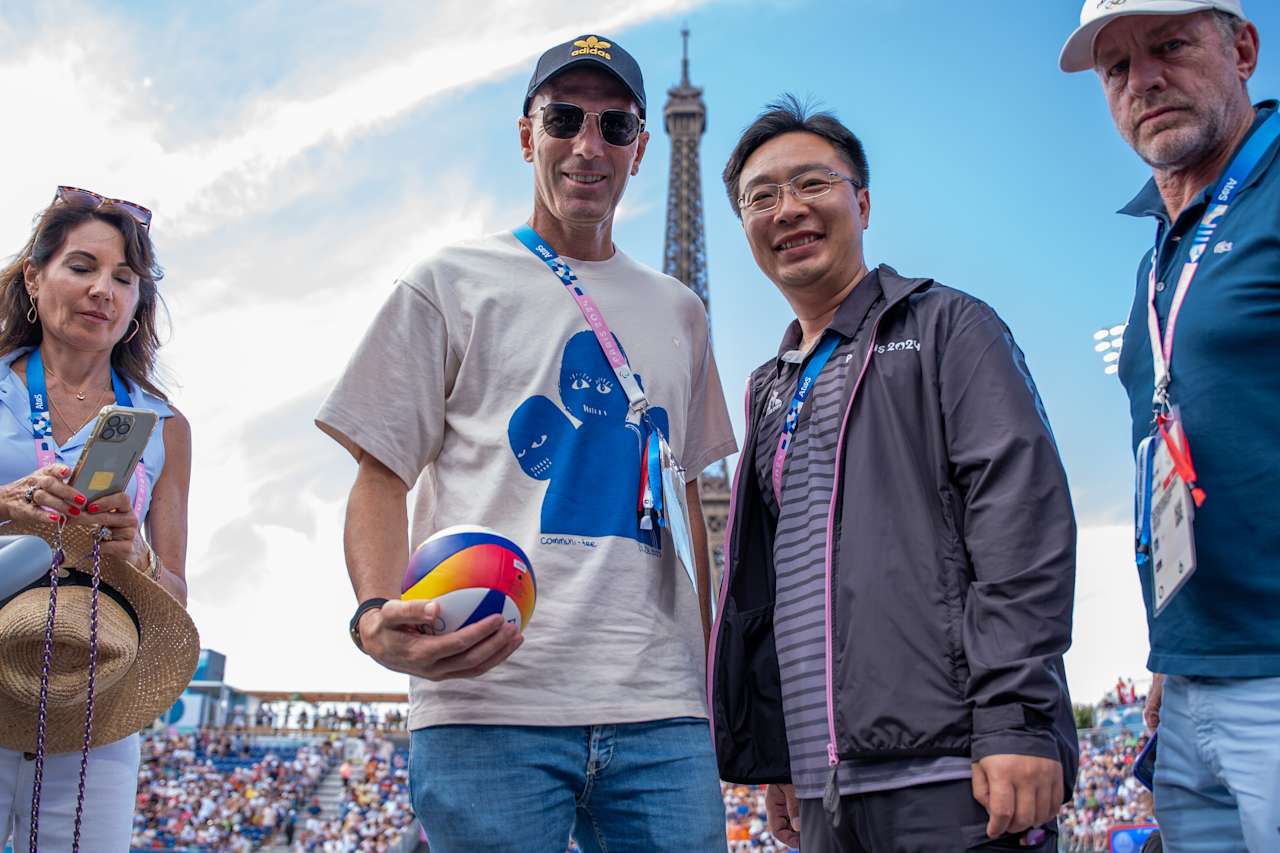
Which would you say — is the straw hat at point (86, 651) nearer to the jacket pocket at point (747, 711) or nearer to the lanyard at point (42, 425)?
the lanyard at point (42, 425)

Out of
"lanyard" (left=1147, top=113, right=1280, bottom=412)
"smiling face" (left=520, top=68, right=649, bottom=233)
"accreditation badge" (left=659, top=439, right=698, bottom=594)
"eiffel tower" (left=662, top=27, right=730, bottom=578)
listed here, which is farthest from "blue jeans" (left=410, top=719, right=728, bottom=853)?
"eiffel tower" (left=662, top=27, right=730, bottom=578)

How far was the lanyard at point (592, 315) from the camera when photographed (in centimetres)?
280

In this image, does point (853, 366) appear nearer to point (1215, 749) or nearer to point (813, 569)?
point (813, 569)

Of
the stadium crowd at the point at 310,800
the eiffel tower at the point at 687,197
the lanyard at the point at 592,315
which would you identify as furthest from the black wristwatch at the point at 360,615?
the eiffel tower at the point at 687,197

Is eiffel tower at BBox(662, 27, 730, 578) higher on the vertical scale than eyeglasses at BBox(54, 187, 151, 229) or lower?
higher

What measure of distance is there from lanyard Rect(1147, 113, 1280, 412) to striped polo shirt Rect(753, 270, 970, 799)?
0.71m

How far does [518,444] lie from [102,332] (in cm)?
148

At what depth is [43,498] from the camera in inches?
107

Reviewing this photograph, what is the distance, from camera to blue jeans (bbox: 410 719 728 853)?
7.84 ft

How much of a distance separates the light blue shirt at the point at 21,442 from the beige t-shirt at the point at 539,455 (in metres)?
0.84

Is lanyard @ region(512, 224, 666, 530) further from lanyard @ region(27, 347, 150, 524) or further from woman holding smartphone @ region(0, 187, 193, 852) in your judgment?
lanyard @ region(27, 347, 150, 524)

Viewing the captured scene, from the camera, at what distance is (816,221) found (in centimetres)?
317

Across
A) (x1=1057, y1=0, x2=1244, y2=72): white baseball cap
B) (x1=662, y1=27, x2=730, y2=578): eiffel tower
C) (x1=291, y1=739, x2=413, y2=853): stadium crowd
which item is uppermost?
(x1=662, y1=27, x2=730, y2=578): eiffel tower

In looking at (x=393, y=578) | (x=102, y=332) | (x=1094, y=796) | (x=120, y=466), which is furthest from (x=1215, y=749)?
(x=1094, y=796)
